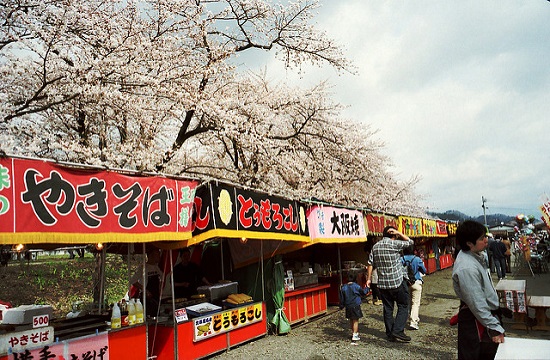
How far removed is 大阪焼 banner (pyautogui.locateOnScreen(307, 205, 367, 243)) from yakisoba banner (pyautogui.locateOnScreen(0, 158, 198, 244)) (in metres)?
4.15

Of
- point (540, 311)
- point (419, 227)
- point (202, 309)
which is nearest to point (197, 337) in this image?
point (202, 309)

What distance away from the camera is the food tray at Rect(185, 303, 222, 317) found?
23.8 feet

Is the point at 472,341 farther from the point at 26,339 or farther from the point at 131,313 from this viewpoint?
the point at 26,339

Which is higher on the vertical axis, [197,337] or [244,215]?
[244,215]

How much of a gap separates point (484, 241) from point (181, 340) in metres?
5.26

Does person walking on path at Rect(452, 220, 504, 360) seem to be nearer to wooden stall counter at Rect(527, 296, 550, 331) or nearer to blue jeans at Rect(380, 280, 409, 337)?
blue jeans at Rect(380, 280, 409, 337)

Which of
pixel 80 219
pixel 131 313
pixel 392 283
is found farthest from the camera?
pixel 392 283

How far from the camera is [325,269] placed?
13688 mm

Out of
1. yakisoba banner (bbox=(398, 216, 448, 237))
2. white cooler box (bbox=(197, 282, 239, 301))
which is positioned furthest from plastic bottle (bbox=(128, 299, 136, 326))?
yakisoba banner (bbox=(398, 216, 448, 237))

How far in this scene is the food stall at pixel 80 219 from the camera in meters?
4.23

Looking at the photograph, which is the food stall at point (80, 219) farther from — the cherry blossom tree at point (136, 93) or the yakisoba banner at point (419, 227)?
the yakisoba banner at point (419, 227)

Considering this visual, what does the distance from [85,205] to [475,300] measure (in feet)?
15.1

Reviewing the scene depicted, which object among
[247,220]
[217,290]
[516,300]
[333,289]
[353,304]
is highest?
[247,220]

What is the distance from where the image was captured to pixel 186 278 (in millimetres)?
9500
